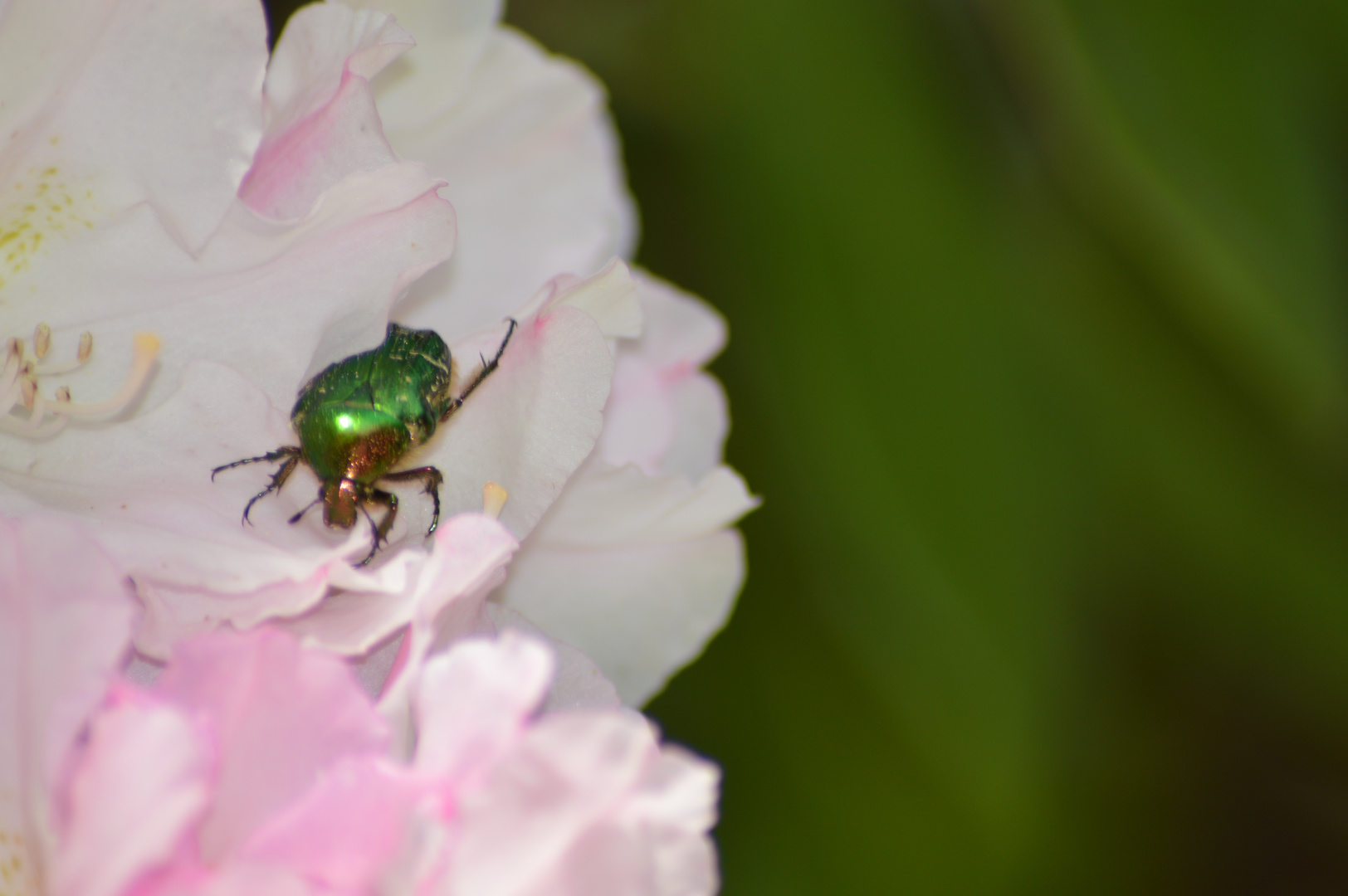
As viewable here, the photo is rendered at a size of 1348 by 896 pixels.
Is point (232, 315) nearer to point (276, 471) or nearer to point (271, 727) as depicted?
point (276, 471)

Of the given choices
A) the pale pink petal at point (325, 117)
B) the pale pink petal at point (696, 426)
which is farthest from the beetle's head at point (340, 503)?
the pale pink petal at point (696, 426)

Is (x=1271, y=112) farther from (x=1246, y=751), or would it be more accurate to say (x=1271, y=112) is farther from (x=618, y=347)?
(x=1246, y=751)

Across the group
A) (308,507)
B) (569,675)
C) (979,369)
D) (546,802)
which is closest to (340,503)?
(308,507)

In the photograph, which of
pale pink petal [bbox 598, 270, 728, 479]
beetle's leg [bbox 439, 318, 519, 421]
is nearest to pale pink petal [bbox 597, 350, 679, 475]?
pale pink petal [bbox 598, 270, 728, 479]

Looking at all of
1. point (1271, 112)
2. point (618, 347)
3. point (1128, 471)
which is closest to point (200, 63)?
point (618, 347)

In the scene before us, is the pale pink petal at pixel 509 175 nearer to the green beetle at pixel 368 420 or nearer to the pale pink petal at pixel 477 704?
the green beetle at pixel 368 420

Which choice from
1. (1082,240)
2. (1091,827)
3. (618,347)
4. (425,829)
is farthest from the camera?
(1091,827)

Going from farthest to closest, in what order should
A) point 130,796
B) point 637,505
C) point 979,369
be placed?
point 979,369, point 637,505, point 130,796

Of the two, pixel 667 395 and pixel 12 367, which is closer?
pixel 12 367
